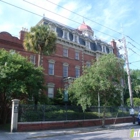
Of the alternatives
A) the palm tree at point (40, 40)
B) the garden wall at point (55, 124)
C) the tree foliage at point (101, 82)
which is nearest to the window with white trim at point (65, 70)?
the palm tree at point (40, 40)

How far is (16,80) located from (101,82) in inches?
306

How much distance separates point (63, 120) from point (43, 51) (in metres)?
8.92

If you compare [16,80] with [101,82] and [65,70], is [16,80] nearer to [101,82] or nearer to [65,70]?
[101,82]

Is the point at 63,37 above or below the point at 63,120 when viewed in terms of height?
above

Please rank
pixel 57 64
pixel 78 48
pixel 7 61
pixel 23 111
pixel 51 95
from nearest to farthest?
pixel 23 111 < pixel 7 61 < pixel 51 95 < pixel 57 64 < pixel 78 48

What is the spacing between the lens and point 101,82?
17.3m

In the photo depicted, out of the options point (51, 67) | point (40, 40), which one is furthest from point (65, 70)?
point (40, 40)

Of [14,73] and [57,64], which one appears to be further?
[57,64]

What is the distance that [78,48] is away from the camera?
34188 millimetres

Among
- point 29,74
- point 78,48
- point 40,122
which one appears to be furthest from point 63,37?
point 40,122

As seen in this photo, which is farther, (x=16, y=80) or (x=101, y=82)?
(x=101, y=82)

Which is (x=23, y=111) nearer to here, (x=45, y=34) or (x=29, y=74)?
(x=29, y=74)

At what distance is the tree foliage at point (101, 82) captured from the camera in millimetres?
17773

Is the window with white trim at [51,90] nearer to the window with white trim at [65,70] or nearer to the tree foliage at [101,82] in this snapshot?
the window with white trim at [65,70]
